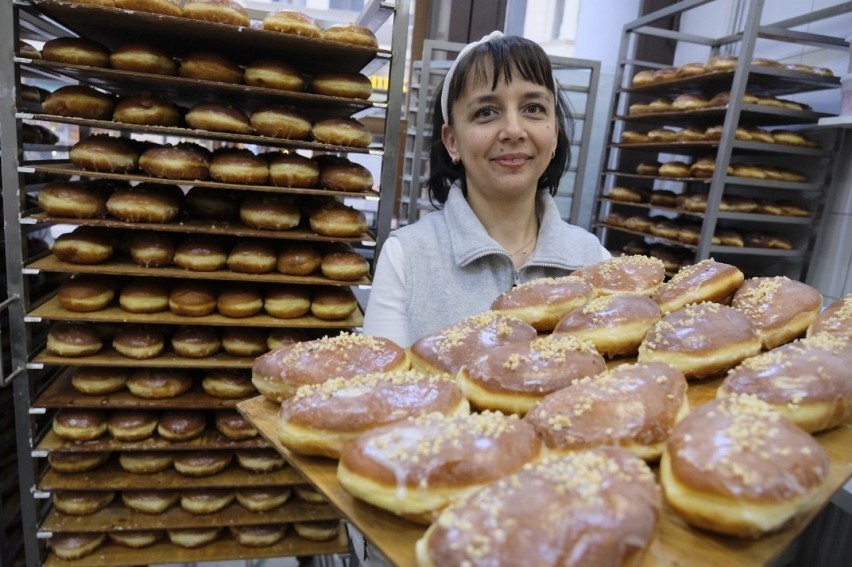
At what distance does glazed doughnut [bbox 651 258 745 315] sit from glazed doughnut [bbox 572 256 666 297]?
4 cm

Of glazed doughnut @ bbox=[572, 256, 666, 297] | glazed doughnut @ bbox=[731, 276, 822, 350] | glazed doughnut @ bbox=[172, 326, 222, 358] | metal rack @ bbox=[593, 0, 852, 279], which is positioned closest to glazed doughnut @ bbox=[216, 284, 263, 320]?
glazed doughnut @ bbox=[172, 326, 222, 358]

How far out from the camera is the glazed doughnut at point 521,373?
0.89 metres

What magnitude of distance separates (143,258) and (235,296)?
412mm

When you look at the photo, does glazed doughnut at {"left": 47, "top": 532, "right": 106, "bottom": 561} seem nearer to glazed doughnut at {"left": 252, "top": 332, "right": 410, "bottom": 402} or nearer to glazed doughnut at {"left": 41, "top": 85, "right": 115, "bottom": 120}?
glazed doughnut at {"left": 41, "top": 85, "right": 115, "bottom": 120}

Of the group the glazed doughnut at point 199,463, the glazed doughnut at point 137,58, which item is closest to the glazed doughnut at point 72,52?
the glazed doughnut at point 137,58

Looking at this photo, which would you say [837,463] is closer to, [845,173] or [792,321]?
[792,321]

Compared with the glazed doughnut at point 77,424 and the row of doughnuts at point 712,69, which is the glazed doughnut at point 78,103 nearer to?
the glazed doughnut at point 77,424

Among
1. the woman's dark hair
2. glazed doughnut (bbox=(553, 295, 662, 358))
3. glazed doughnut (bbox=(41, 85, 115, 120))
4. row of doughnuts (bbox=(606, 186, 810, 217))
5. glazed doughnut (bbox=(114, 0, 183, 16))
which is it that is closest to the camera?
glazed doughnut (bbox=(553, 295, 662, 358))

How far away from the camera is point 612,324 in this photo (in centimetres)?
111

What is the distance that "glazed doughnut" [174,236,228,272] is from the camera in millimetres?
2305

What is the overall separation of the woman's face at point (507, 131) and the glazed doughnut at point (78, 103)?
5.10 feet

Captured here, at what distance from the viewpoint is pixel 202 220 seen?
2479 mm

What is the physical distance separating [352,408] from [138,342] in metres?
1.91

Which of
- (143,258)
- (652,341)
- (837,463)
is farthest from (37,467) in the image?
(837,463)
